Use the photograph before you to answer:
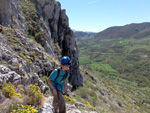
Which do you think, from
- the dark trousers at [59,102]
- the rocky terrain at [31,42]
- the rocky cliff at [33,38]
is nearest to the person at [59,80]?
the dark trousers at [59,102]

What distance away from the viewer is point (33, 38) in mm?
15961

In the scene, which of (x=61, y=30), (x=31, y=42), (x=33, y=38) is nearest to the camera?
(x=31, y=42)

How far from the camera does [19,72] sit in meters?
7.24

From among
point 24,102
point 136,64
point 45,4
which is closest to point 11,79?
point 24,102

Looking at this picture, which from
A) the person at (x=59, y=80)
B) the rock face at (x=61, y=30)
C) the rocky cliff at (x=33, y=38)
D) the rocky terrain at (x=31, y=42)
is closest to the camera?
the person at (x=59, y=80)

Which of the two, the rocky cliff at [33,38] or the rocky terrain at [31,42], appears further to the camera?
the rocky cliff at [33,38]

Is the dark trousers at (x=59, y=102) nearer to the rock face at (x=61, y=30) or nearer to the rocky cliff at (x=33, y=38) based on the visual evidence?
the rocky cliff at (x=33, y=38)

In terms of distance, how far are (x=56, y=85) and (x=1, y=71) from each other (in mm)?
3133

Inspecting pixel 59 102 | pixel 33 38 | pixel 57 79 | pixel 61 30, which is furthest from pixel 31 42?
pixel 61 30

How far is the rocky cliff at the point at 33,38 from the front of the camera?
317 inches

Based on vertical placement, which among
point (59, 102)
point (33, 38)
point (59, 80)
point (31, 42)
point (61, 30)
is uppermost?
point (61, 30)

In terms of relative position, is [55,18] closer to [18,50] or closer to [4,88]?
[18,50]

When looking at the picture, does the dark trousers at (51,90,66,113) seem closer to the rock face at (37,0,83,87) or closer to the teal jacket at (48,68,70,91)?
the teal jacket at (48,68,70,91)

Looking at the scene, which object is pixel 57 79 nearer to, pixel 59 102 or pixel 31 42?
pixel 59 102
